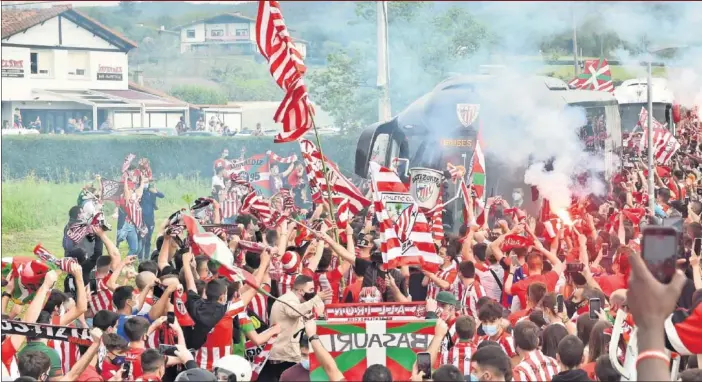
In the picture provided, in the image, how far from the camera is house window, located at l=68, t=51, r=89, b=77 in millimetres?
30531

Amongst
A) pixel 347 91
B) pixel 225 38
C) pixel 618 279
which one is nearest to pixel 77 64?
pixel 225 38

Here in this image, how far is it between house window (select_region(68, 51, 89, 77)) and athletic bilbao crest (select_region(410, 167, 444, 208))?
16.4 meters

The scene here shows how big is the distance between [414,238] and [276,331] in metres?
1.33

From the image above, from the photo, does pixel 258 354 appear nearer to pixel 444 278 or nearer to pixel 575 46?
pixel 444 278

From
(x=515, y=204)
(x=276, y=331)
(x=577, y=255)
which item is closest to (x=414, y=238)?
(x=276, y=331)

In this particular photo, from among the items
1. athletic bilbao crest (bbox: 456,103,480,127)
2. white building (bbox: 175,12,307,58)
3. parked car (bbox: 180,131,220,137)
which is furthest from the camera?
white building (bbox: 175,12,307,58)

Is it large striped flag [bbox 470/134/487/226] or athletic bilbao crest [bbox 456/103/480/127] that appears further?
athletic bilbao crest [bbox 456/103/480/127]

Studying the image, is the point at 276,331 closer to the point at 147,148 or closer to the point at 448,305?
the point at 448,305

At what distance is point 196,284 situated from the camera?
382 inches

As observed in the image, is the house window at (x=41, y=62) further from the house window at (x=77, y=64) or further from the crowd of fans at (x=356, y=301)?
the crowd of fans at (x=356, y=301)

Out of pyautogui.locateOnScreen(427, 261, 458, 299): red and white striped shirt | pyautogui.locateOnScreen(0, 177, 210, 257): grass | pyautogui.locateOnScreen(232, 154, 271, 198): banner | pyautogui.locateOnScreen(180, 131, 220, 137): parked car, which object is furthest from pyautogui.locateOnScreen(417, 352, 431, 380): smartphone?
pyautogui.locateOnScreen(180, 131, 220, 137): parked car

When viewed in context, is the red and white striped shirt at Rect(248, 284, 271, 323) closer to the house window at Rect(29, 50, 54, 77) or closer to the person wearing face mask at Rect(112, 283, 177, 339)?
the person wearing face mask at Rect(112, 283, 177, 339)

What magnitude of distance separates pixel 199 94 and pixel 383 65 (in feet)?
16.2

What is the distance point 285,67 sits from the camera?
10.4 metres
